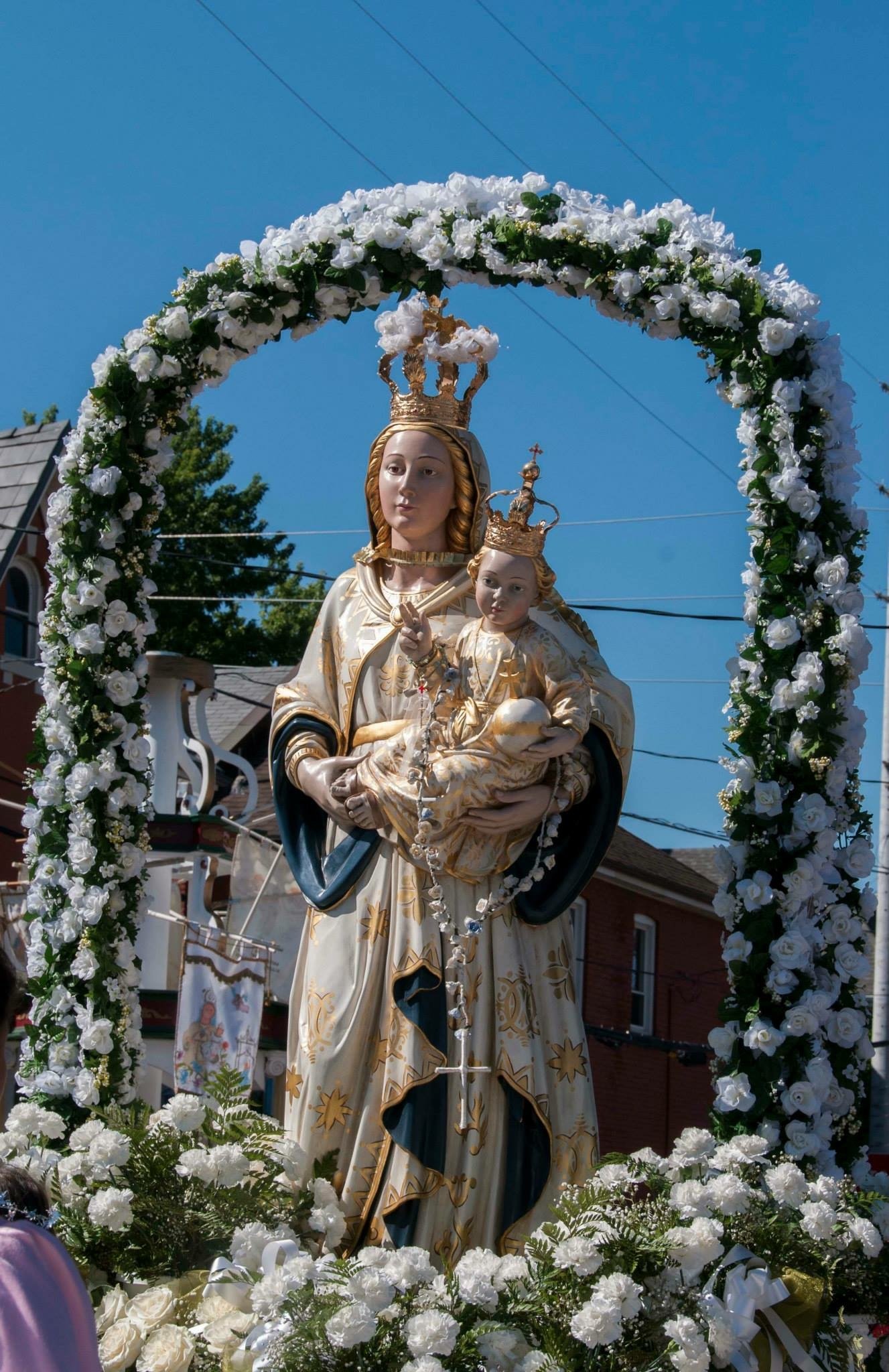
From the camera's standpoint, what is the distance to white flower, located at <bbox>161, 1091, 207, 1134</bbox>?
21.2ft

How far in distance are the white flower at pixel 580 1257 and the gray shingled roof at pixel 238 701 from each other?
59.4ft

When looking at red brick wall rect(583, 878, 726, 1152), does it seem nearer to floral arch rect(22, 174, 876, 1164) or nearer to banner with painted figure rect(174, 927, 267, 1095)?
banner with painted figure rect(174, 927, 267, 1095)

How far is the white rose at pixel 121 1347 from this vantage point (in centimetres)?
552

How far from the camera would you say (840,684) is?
24.2ft

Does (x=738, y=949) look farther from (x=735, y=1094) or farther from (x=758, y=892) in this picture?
(x=735, y=1094)

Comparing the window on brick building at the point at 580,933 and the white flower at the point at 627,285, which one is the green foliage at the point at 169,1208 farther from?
the window on brick building at the point at 580,933

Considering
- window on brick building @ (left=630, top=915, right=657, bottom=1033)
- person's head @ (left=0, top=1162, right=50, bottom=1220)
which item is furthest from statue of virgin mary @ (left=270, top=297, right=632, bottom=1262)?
window on brick building @ (left=630, top=915, right=657, bottom=1033)

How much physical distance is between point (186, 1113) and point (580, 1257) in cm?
162

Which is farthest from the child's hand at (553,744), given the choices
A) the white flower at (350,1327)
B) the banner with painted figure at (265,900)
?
the banner with painted figure at (265,900)

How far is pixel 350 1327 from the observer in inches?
203

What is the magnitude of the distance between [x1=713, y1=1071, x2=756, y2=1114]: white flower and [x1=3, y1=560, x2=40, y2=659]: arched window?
49.6ft

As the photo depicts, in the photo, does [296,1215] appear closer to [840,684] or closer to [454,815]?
[454,815]

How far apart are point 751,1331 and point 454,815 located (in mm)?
2122

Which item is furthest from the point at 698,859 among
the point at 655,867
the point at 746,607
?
the point at 746,607
